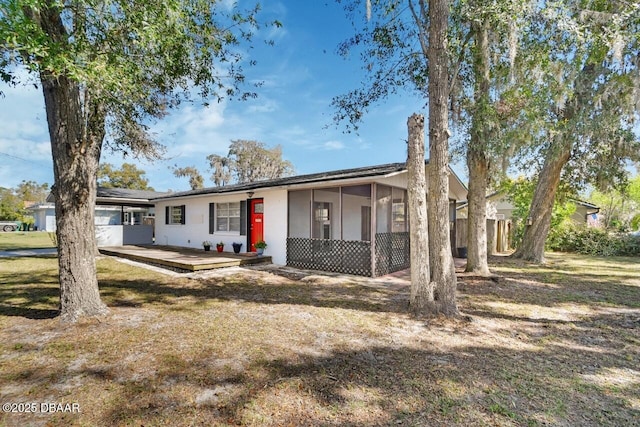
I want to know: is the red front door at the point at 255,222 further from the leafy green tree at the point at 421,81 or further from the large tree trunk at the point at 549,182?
the large tree trunk at the point at 549,182

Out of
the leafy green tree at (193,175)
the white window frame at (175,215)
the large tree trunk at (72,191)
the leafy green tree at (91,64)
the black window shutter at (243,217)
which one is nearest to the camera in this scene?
the leafy green tree at (91,64)

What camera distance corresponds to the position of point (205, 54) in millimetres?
5434

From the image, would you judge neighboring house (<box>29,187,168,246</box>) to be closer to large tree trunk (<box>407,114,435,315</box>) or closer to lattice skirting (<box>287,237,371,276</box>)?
lattice skirting (<box>287,237,371,276</box>)

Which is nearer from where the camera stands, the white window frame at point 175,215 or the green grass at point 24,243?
the white window frame at point 175,215

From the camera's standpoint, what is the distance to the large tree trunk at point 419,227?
16.7 ft

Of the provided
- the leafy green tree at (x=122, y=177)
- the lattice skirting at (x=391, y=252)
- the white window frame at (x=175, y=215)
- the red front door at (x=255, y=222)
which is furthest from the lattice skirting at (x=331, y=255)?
the leafy green tree at (x=122, y=177)

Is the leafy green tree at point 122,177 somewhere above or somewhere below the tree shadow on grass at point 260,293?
above

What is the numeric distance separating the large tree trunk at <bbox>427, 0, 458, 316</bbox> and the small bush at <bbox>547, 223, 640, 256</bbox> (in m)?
14.5

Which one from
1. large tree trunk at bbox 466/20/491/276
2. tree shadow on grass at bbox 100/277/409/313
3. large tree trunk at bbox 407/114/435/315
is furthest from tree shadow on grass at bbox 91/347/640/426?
large tree trunk at bbox 466/20/491/276

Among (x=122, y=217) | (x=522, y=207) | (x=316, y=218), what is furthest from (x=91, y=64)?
(x=522, y=207)

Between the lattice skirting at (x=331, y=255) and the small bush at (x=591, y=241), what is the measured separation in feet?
42.9

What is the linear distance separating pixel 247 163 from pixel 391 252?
29566mm

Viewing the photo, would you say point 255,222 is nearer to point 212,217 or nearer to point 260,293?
point 212,217

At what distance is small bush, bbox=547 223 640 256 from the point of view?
570 inches
